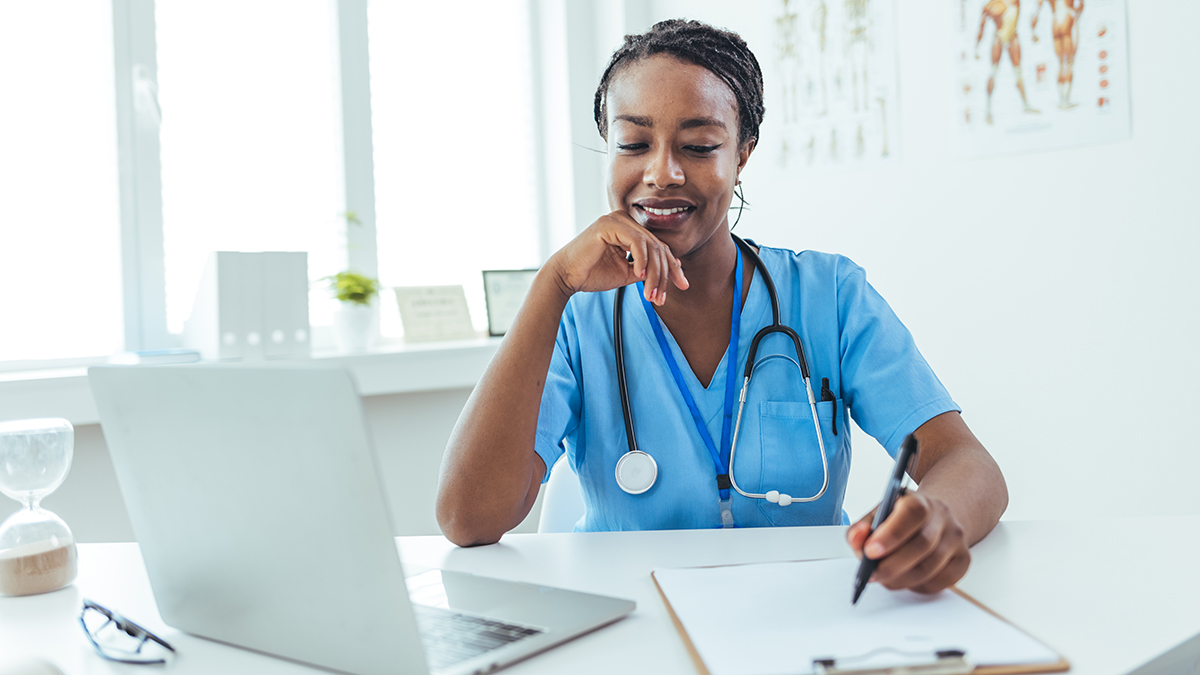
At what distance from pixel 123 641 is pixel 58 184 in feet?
5.78

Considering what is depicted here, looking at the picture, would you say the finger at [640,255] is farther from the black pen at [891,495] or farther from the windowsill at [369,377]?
the windowsill at [369,377]

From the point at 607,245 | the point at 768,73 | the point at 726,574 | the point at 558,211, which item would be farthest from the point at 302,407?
the point at 558,211

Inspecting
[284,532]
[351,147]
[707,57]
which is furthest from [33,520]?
[351,147]

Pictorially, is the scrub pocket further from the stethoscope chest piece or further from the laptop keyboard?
the laptop keyboard

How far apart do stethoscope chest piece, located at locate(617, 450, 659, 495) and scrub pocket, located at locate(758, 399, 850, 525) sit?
0.16 m

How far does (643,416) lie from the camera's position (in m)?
1.27

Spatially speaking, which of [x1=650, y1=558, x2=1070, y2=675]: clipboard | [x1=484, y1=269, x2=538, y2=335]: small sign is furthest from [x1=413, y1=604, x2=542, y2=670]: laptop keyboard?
[x1=484, y1=269, x2=538, y2=335]: small sign

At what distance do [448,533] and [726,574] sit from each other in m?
0.39

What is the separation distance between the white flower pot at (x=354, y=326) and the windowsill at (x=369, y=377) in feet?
0.18

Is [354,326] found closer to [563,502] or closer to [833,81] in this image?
[563,502]

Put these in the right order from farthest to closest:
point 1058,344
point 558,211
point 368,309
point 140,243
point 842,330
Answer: point 558,211
point 368,309
point 140,243
point 1058,344
point 842,330

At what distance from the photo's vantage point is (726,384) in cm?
128

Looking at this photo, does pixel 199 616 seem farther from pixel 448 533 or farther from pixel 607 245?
pixel 607 245

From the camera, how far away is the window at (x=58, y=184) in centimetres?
208
